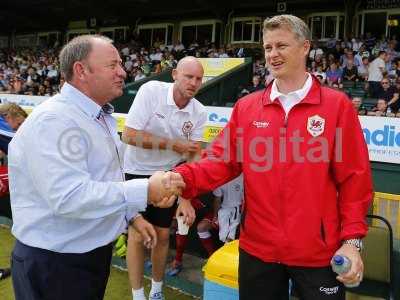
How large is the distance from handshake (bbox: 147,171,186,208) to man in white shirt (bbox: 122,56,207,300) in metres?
1.11

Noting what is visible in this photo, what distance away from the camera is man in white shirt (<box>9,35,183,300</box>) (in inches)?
67.3

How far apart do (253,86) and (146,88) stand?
8.78 meters

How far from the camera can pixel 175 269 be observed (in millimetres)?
4148

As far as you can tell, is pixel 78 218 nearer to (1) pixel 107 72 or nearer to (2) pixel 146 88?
(1) pixel 107 72

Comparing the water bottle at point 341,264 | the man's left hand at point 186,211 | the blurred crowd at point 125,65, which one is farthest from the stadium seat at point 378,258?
the blurred crowd at point 125,65

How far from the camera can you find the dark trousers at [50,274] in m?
1.88

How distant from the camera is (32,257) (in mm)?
1874

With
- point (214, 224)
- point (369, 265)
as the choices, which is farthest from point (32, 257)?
point (214, 224)

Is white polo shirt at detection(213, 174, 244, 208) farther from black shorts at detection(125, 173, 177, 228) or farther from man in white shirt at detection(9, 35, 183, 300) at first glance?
man in white shirt at detection(9, 35, 183, 300)

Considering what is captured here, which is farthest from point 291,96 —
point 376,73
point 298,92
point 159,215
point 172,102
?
point 376,73

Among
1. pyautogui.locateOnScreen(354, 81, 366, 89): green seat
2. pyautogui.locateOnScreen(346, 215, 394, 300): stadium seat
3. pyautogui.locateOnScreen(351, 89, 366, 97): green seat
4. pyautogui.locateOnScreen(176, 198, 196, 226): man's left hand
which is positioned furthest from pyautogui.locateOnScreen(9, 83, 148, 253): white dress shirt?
pyautogui.locateOnScreen(354, 81, 366, 89): green seat

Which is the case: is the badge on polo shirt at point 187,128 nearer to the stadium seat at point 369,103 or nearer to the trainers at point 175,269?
the trainers at point 175,269

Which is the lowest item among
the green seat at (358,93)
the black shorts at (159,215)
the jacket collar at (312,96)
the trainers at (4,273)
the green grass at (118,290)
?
the green grass at (118,290)

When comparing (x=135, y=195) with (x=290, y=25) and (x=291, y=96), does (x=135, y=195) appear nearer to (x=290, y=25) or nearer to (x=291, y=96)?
(x=291, y=96)
